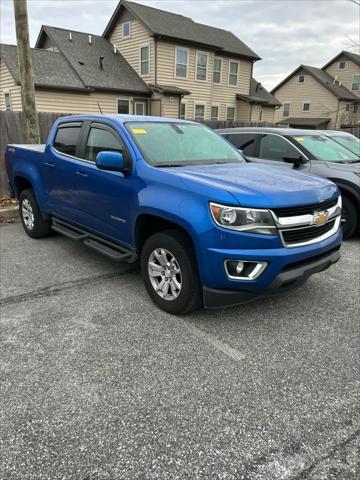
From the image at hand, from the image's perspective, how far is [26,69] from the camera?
769 centimetres

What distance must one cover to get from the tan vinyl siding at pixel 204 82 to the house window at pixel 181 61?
0.69ft

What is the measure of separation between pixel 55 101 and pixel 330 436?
63.5 feet

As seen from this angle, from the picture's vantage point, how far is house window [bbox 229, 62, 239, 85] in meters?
25.7

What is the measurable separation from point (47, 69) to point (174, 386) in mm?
19769

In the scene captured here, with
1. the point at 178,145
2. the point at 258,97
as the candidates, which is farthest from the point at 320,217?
the point at 258,97

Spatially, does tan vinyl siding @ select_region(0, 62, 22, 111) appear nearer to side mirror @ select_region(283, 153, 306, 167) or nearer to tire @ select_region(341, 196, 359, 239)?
side mirror @ select_region(283, 153, 306, 167)

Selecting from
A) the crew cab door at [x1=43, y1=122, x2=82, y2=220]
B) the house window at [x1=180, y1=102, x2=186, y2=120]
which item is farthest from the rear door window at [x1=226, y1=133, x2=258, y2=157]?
the house window at [x1=180, y1=102, x2=186, y2=120]

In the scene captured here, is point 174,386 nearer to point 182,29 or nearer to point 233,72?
point 182,29


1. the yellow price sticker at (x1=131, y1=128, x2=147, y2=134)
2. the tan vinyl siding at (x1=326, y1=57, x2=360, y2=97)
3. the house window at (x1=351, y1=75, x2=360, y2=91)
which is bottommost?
the yellow price sticker at (x1=131, y1=128, x2=147, y2=134)

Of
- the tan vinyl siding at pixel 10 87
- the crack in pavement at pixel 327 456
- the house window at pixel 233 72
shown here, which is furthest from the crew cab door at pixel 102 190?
the house window at pixel 233 72

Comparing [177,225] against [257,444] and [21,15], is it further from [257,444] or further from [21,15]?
[21,15]

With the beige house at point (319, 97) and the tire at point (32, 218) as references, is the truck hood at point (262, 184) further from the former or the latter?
the beige house at point (319, 97)

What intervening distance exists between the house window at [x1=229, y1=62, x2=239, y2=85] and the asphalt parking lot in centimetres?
2431

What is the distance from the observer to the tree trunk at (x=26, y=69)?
7.39 meters
